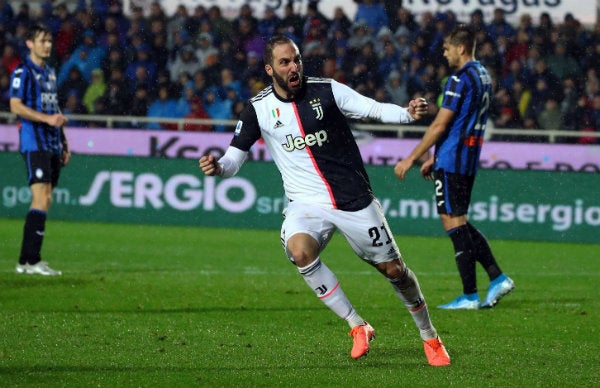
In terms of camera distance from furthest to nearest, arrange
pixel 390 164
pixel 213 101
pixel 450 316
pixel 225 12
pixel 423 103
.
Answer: pixel 225 12
pixel 213 101
pixel 390 164
pixel 450 316
pixel 423 103

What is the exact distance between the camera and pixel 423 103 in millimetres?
6578

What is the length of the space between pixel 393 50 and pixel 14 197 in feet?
20.1

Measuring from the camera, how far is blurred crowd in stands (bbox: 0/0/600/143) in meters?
17.6

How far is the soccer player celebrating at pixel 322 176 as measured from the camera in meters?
6.79

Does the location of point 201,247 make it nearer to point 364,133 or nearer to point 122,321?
point 364,133

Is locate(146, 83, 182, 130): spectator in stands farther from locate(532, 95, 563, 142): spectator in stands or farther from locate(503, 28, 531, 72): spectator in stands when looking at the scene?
locate(532, 95, 563, 142): spectator in stands

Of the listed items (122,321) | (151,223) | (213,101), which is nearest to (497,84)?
(213,101)

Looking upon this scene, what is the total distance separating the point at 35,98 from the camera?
36.0ft

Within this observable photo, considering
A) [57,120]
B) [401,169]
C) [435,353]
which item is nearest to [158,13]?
[57,120]

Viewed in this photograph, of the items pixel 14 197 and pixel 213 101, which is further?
pixel 213 101

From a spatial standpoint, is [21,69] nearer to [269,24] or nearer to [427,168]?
[427,168]

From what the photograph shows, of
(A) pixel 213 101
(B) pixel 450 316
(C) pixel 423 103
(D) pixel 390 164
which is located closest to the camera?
(C) pixel 423 103

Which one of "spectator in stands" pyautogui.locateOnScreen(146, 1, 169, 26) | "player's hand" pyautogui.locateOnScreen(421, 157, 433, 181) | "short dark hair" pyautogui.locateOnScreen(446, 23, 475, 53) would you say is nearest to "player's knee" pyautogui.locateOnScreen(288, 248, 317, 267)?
"player's hand" pyautogui.locateOnScreen(421, 157, 433, 181)

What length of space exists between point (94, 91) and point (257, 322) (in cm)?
1111
